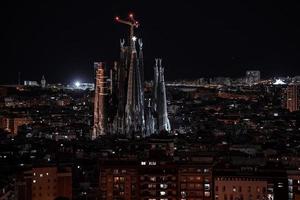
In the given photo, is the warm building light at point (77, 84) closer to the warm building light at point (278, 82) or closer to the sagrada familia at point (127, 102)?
the warm building light at point (278, 82)

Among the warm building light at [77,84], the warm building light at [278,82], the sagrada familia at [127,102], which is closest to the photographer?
the sagrada familia at [127,102]

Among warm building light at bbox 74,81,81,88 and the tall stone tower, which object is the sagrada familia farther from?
warm building light at bbox 74,81,81,88

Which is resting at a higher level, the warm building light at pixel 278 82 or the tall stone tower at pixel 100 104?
the warm building light at pixel 278 82

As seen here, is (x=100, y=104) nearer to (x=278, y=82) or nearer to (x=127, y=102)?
(x=127, y=102)

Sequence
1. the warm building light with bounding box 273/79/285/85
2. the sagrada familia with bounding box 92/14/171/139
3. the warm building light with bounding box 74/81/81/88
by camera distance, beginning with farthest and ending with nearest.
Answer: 1. the warm building light with bounding box 74/81/81/88
2. the warm building light with bounding box 273/79/285/85
3. the sagrada familia with bounding box 92/14/171/139

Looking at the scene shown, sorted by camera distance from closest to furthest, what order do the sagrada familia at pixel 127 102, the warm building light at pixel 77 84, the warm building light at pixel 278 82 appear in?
the sagrada familia at pixel 127 102, the warm building light at pixel 278 82, the warm building light at pixel 77 84

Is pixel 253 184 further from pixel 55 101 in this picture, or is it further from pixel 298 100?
pixel 55 101

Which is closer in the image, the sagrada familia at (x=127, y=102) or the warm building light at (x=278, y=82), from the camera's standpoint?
the sagrada familia at (x=127, y=102)

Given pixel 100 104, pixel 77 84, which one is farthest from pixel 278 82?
pixel 100 104

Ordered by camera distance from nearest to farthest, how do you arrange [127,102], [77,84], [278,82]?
[127,102] → [278,82] → [77,84]

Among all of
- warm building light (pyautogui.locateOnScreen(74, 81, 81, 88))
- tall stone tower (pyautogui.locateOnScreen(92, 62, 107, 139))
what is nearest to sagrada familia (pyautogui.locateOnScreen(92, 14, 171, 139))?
tall stone tower (pyautogui.locateOnScreen(92, 62, 107, 139))

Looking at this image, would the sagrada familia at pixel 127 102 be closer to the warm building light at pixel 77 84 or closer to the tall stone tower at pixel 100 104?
the tall stone tower at pixel 100 104

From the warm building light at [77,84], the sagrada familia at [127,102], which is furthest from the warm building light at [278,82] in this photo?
the sagrada familia at [127,102]
